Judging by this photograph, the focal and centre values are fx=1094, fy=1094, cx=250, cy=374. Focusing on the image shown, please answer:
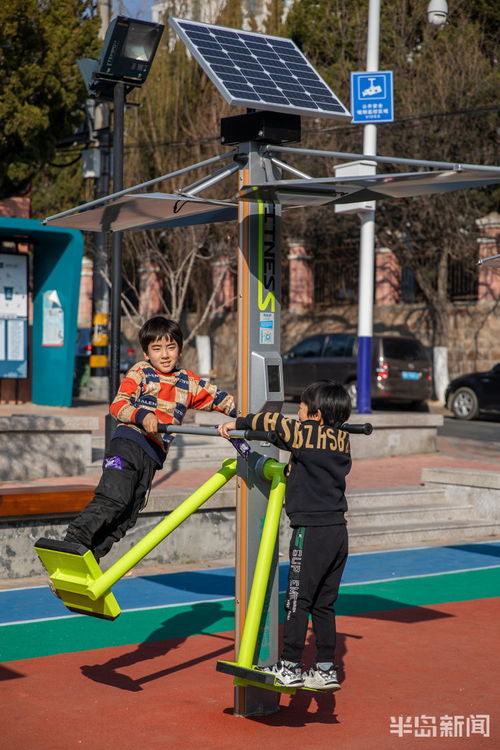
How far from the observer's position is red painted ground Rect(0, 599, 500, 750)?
489 cm

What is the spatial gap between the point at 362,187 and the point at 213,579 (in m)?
4.60

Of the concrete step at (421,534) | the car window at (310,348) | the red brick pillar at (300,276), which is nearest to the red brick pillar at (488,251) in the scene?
the car window at (310,348)

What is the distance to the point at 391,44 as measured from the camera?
31844 millimetres

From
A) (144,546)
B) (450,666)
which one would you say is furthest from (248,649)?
(450,666)

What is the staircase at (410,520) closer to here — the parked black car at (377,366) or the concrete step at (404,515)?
the concrete step at (404,515)

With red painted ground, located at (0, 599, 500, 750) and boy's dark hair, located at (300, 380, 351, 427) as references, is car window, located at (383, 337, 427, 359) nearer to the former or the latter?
red painted ground, located at (0, 599, 500, 750)

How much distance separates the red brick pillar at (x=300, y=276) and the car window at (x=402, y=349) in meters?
10.3

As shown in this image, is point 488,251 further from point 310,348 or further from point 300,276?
point 300,276

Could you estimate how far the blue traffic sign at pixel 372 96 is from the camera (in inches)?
640

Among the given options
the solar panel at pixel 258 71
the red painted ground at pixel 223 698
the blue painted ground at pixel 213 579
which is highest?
the solar panel at pixel 258 71

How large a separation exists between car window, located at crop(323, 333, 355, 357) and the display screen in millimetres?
20865

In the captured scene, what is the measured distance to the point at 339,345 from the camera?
26438 mm

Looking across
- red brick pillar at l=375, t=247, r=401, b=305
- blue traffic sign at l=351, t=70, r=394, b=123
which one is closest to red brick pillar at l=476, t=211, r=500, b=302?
red brick pillar at l=375, t=247, r=401, b=305

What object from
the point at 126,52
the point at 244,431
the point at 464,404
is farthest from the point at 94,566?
the point at 464,404
